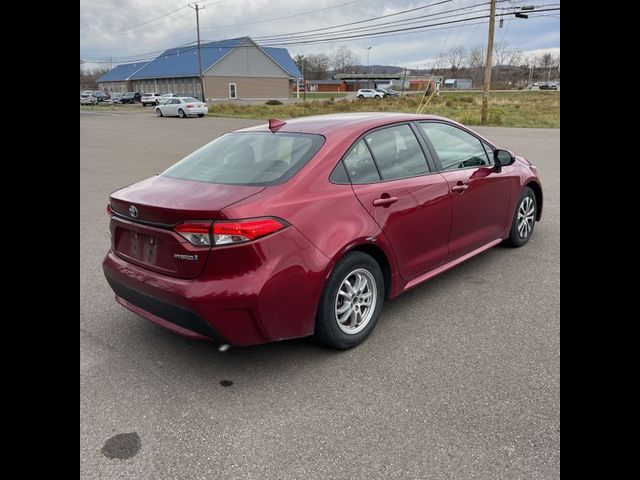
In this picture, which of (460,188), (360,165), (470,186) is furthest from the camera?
(470,186)

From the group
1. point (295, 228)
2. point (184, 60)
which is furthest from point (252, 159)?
point (184, 60)

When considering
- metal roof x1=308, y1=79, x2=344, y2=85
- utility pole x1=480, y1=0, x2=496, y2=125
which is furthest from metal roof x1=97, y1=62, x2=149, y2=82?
utility pole x1=480, y1=0, x2=496, y2=125

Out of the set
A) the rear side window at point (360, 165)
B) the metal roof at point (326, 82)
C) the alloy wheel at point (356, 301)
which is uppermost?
the metal roof at point (326, 82)

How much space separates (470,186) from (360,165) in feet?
4.28

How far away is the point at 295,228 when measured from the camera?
3033 millimetres

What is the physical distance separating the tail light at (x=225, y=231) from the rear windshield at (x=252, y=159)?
41 centimetres

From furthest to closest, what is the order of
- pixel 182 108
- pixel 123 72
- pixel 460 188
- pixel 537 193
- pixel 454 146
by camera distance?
pixel 123 72 → pixel 182 108 → pixel 537 193 → pixel 454 146 → pixel 460 188

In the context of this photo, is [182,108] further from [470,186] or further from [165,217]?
[165,217]

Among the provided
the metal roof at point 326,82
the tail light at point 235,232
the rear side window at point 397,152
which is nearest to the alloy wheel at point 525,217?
the rear side window at point 397,152

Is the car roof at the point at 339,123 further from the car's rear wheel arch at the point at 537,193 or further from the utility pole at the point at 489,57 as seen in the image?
the utility pole at the point at 489,57

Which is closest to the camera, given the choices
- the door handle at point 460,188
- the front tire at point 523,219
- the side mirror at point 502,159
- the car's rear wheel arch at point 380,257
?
the car's rear wheel arch at point 380,257

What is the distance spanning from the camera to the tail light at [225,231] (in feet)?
9.40

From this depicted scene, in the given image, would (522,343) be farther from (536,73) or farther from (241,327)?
(536,73)

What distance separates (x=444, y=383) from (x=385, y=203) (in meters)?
1.27
